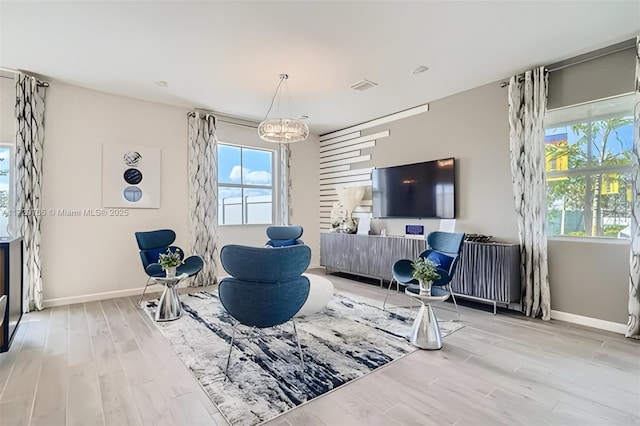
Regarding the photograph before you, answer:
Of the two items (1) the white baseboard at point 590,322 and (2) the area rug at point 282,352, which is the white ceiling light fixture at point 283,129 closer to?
(2) the area rug at point 282,352

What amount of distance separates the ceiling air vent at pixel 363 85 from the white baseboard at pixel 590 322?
3.44 meters

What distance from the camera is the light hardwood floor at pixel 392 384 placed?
1736mm

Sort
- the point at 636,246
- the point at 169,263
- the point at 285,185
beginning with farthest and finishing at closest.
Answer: the point at 285,185 → the point at 169,263 → the point at 636,246

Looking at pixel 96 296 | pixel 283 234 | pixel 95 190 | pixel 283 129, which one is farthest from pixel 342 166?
pixel 96 296

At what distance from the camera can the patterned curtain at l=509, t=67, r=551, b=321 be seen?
3.41 m

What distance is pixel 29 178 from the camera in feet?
12.1

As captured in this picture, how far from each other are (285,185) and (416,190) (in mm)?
2554

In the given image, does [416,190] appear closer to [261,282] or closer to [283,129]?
[283,129]

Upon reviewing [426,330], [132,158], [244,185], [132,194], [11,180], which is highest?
[132,158]

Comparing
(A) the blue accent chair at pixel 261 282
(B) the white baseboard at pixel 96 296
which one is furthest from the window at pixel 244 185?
(A) the blue accent chair at pixel 261 282

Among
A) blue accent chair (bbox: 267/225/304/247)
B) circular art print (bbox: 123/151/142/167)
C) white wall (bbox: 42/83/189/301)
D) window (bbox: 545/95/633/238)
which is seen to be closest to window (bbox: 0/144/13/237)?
white wall (bbox: 42/83/189/301)

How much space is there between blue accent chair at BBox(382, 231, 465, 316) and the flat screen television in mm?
905

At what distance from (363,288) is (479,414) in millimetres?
3034

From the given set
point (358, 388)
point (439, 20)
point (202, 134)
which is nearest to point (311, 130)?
point (202, 134)
